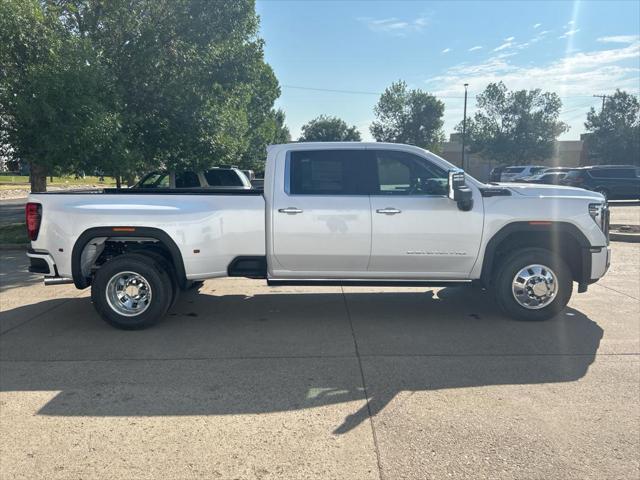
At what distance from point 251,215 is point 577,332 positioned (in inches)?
149

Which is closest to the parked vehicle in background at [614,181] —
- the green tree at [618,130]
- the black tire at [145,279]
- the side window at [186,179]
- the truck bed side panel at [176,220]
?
the side window at [186,179]

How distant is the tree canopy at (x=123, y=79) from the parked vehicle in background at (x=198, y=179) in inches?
28.2

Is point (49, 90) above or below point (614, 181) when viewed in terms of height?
above

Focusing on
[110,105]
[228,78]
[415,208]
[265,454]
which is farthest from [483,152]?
[265,454]

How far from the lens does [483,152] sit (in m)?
44.1

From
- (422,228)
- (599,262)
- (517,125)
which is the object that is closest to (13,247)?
(422,228)

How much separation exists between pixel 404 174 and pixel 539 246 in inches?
70.2

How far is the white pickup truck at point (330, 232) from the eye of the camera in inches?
210

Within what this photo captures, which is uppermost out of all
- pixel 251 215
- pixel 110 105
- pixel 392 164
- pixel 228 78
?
pixel 228 78

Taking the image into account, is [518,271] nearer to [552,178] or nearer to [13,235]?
[13,235]

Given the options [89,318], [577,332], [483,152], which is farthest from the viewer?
[483,152]

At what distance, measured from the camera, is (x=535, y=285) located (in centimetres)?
553

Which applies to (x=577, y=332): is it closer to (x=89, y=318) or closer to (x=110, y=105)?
(x=89, y=318)

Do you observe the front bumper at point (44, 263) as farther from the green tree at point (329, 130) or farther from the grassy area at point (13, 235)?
the green tree at point (329, 130)
